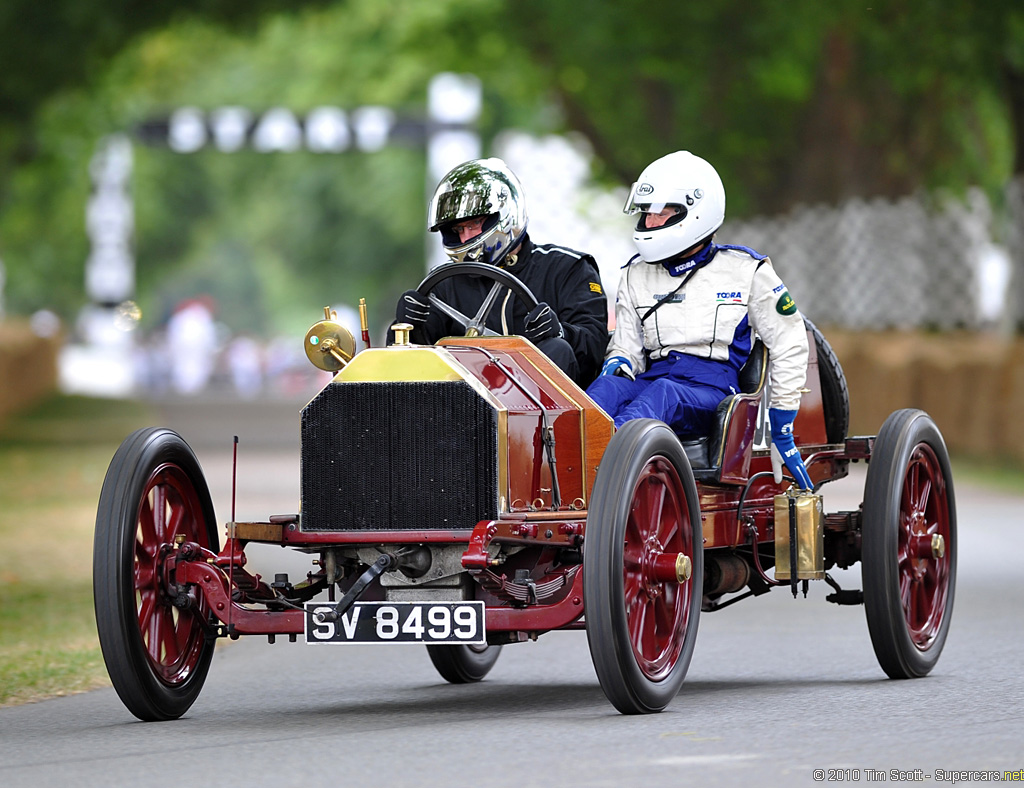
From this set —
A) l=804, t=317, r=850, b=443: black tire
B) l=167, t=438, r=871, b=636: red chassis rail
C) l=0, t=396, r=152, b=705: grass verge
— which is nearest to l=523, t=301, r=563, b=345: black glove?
l=167, t=438, r=871, b=636: red chassis rail

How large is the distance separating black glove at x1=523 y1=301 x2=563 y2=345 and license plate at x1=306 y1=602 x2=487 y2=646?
4.62 ft

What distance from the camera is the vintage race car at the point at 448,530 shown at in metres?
7.46

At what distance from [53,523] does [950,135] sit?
19.5 meters

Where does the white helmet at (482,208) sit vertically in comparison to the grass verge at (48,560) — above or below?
above

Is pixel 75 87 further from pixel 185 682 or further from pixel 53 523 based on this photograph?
pixel 185 682

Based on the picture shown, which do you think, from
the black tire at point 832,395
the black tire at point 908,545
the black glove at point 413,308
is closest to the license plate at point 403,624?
the black glove at point 413,308

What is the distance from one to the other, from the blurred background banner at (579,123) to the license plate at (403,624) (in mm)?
4869

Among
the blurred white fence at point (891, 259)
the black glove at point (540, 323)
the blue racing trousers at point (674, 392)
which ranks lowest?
the blue racing trousers at point (674, 392)

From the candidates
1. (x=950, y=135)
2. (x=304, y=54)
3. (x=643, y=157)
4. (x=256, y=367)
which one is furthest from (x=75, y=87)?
(x=256, y=367)

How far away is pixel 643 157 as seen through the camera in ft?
113

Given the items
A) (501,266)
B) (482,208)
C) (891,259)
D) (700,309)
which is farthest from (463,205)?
(891,259)

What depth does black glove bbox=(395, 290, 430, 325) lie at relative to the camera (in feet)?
28.6

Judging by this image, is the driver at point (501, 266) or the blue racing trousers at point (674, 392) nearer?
the blue racing trousers at point (674, 392)

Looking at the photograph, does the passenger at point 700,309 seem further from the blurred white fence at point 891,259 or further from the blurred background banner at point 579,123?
the blurred white fence at point 891,259
